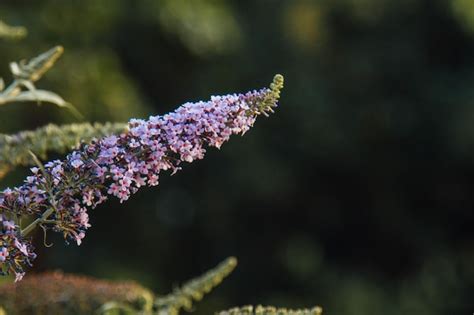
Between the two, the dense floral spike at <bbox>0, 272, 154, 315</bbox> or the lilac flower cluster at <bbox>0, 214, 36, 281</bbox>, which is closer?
the lilac flower cluster at <bbox>0, 214, 36, 281</bbox>

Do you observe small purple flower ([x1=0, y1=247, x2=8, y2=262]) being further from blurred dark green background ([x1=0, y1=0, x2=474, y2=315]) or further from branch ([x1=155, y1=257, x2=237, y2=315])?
blurred dark green background ([x1=0, y1=0, x2=474, y2=315])

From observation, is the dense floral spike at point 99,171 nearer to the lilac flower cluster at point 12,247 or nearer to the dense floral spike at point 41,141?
the lilac flower cluster at point 12,247

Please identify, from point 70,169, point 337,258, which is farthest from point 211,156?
A: point 70,169

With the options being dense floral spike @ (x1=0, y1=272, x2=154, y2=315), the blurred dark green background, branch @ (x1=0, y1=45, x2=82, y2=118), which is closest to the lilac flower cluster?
branch @ (x1=0, y1=45, x2=82, y2=118)

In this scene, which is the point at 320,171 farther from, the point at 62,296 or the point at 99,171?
the point at 99,171

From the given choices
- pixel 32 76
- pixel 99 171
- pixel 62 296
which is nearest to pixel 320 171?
pixel 62 296
